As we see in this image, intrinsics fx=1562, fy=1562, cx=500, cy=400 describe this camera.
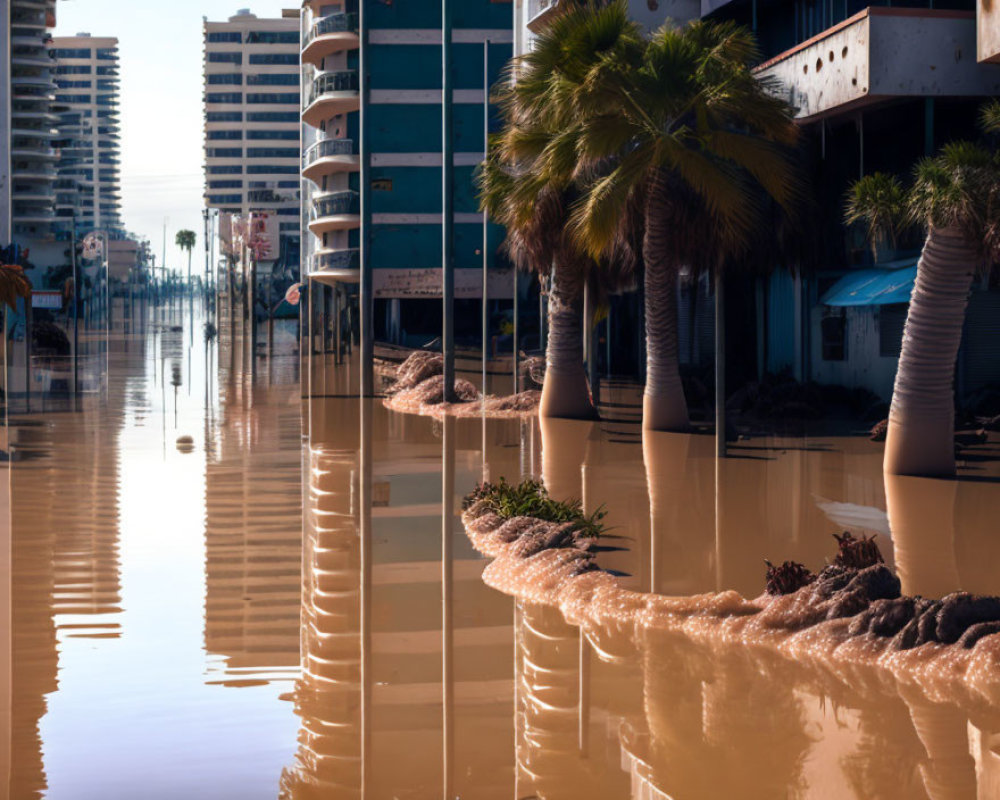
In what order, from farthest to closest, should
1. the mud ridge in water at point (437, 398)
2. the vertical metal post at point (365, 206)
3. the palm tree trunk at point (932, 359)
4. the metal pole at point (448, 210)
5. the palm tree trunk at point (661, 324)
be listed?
1. the vertical metal post at point (365, 206)
2. the metal pole at point (448, 210)
3. the mud ridge in water at point (437, 398)
4. the palm tree trunk at point (661, 324)
5. the palm tree trunk at point (932, 359)

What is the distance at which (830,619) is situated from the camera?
1205 centimetres

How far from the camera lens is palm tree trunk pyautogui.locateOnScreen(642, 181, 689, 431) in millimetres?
29375

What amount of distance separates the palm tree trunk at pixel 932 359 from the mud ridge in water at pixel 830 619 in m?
8.63

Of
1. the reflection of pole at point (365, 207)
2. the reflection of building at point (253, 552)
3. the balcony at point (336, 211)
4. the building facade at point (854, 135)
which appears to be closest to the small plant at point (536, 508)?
the reflection of building at point (253, 552)

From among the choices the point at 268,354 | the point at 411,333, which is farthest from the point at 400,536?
Result: the point at 411,333

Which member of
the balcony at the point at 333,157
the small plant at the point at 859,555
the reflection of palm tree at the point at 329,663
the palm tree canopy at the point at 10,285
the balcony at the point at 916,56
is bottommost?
the reflection of palm tree at the point at 329,663

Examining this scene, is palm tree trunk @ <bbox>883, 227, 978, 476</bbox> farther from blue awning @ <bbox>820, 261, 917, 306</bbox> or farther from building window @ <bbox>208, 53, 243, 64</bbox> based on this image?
building window @ <bbox>208, 53, 243, 64</bbox>

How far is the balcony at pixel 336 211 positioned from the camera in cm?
7325

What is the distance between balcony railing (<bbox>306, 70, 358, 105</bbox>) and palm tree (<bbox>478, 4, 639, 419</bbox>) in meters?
41.1

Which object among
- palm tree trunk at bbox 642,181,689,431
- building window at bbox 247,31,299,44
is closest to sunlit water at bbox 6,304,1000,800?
palm tree trunk at bbox 642,181,689,431

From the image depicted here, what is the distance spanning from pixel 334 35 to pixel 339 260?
10.6 meters

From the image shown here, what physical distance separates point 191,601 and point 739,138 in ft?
52.1

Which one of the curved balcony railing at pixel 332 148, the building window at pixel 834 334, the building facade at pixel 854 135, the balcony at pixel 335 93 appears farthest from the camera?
the curved balcony railing at pixel 332 148

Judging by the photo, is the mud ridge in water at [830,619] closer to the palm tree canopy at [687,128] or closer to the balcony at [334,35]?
the palm tree canopy at [687,128]
